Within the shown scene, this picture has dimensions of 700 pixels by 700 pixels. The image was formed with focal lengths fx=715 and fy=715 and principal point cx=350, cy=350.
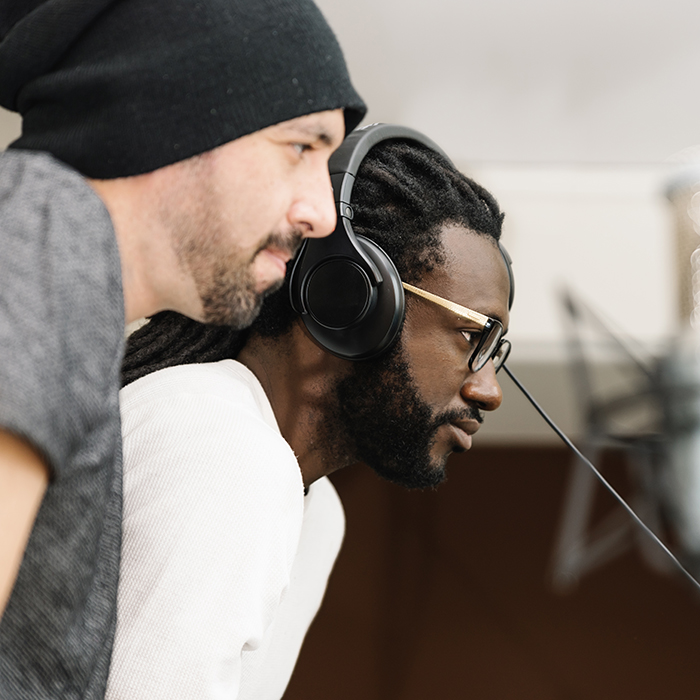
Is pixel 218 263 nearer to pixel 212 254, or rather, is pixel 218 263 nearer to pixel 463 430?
pixel 212 254

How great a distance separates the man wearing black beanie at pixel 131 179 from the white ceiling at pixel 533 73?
3.43 ft

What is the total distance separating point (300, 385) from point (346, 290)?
0.15 meters

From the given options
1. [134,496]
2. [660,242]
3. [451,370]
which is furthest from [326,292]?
[660,242]

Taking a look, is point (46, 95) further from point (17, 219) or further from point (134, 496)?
point (134, 496)

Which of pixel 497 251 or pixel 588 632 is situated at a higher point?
pixel 497 251

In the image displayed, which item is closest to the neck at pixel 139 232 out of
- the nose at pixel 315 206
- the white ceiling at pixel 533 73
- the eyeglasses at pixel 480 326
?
the nose at pixel 315 206

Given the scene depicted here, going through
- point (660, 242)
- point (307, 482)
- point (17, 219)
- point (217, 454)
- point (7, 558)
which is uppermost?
point (17, 219)

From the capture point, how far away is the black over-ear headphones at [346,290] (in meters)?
0.75

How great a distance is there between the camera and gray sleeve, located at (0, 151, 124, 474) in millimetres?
335

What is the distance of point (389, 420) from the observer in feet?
2.75

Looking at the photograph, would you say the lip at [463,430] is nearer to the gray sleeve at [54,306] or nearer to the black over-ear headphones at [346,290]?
the black over-ear headphones at [346,290]

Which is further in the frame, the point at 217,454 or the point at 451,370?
the point at 451,370

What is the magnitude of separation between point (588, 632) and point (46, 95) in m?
1.73

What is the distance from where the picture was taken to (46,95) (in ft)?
1.58
